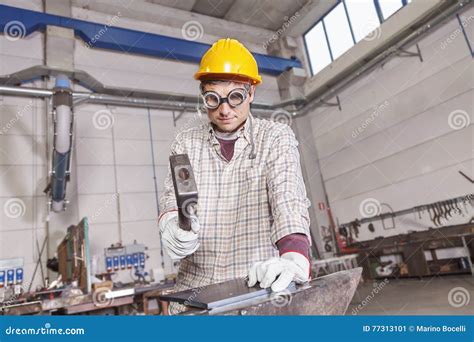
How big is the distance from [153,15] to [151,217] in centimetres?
362

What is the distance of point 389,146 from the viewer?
5.54 meters

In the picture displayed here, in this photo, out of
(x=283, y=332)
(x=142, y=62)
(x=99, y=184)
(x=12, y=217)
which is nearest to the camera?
(x=283, y=332)

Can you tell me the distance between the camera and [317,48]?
7.14m

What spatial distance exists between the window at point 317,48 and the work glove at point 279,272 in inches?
254

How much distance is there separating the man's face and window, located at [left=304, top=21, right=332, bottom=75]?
5.99 meters

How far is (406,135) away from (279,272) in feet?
17.0

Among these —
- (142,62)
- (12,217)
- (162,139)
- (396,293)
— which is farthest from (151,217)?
(396,293)

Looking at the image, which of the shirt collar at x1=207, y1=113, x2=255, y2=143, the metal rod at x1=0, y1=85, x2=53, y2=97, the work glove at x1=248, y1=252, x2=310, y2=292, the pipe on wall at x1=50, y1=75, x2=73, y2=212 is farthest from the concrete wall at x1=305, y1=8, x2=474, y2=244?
the metal rod at x1=0, y1=85, x2=53, y2=97

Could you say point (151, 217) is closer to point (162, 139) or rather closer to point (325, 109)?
point (162, 139)

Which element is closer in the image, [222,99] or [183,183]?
[183,183]

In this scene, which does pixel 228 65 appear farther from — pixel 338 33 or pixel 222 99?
pixel 338 33

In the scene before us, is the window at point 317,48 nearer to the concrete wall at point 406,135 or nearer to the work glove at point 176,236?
the concrete wall at point 406,135

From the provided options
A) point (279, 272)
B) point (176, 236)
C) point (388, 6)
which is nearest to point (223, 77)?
point (176, 236)

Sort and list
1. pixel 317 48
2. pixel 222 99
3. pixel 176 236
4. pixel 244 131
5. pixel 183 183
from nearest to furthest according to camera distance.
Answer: pixel 183 183 → pixel 176 236 → pixel 222 99 → pixel 244 131 → pixel 317 48
